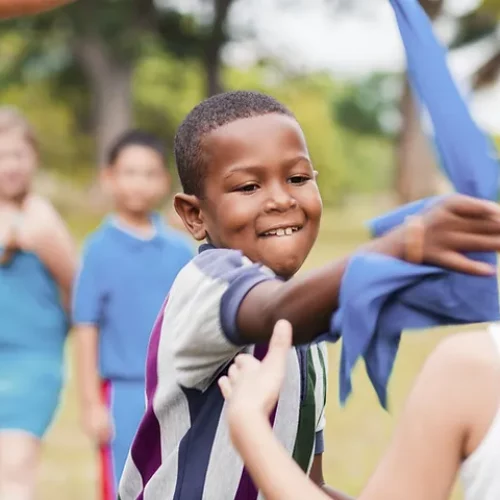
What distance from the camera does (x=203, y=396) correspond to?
2.28m

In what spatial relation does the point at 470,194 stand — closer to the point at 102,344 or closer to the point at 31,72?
the point at 102,344

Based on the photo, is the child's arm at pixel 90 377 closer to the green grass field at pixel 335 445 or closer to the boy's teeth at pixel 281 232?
the green grass field at pixel 335 445

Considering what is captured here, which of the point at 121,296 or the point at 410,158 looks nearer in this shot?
the point at 121,296

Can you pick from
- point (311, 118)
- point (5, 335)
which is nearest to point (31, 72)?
point (311, 118)

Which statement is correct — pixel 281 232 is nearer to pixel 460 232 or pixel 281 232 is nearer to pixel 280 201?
pixel 280 201

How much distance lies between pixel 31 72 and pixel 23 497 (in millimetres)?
33505

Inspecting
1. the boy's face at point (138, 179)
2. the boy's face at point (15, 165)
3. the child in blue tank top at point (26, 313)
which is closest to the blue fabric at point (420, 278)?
the child in blue tank top at point (26, 313)

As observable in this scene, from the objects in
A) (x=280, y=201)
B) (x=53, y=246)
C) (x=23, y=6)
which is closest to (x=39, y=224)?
(x=53, y=246)

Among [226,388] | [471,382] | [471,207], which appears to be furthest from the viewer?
[226,388]

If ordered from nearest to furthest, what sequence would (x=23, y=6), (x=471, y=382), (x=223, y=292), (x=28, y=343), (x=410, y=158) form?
(x=471, y=382) → (x=223, y=292) → (x=23, y=6) → (x=28, y=343) → (x=410, y=158)

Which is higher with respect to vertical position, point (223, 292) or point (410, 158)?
point (410, 158)

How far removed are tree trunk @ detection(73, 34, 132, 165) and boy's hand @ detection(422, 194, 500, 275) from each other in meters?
31.8

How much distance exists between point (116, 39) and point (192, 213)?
30.6 metres

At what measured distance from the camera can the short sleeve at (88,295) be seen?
16.0ft
